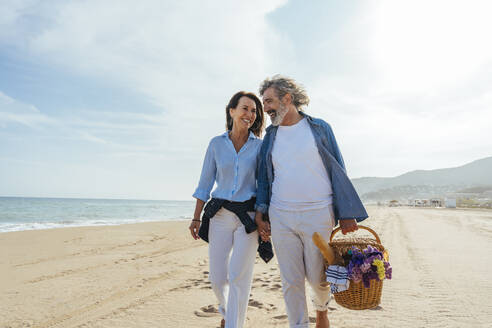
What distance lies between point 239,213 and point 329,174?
78 centimetres

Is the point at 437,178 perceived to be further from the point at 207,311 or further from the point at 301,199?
the point at 301,199

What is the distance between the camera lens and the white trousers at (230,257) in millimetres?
2486

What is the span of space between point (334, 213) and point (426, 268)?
3.84 metres

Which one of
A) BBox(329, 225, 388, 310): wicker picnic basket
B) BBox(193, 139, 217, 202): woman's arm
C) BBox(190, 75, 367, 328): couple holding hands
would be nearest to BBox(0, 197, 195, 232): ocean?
BBox(193, 139, 217, 202): woman's arm

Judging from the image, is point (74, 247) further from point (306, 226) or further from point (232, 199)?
point (306, 226)

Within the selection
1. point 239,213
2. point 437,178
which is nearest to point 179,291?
point 239,213

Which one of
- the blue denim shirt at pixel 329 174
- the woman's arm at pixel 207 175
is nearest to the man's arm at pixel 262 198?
the blue denim shirt at pixel 329 174

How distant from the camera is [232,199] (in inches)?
104

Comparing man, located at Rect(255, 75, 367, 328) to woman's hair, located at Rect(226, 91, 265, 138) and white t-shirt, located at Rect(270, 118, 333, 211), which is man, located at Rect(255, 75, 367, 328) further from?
woman's hair, located at Rect(226, 91, 265, 138)

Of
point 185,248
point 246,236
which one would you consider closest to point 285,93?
point 246,236

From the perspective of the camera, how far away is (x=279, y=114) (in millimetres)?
2609

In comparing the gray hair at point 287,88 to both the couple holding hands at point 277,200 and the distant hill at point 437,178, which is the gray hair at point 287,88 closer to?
the couple holding hands at point 277,200

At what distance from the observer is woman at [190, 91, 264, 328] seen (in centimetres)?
250

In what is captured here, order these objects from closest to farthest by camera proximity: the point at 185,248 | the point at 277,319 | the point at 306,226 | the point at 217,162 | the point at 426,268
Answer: the point at 306,226 < the point at 217,162 < the point at 277,319 < the point at 426,268 < the point at 185,248
